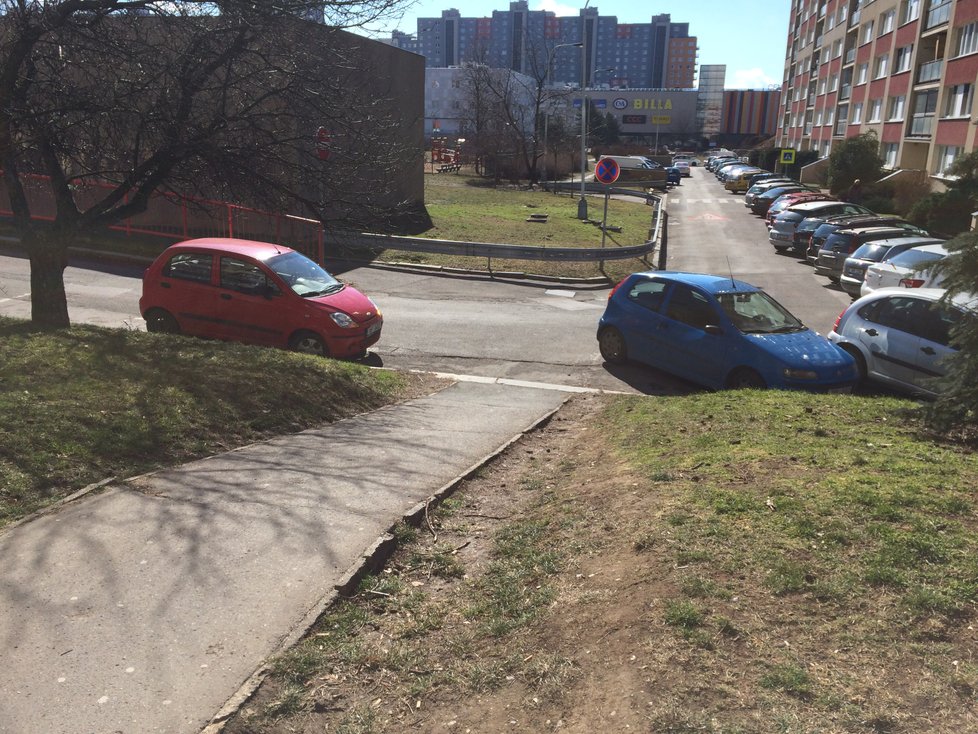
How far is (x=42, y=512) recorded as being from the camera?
17.9 ft

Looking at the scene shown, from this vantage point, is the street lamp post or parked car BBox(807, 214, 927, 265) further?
the street lamp post

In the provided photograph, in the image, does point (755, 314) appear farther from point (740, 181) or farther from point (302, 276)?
point (740, 181)

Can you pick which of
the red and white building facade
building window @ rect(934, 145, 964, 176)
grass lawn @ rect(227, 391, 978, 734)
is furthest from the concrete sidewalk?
building window @ rect(934, 145, 964, 176)

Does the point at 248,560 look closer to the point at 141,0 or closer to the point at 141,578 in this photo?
the point at 141,578

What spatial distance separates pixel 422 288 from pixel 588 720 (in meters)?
16.6

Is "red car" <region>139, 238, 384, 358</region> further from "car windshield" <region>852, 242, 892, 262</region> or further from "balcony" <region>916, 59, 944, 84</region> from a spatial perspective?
"balcony" <region>916, 59, 944, 84</region>

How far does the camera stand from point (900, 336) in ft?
35.4

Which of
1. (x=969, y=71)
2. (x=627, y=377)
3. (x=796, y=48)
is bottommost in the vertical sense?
(x=627, y=377)

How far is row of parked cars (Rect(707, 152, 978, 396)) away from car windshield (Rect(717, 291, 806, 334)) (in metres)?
1.01

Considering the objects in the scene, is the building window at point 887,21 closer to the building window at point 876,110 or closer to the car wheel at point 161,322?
the building window at point 876,110

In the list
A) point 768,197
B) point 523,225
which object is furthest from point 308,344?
point 768,197

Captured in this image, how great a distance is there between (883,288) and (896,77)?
35937mm

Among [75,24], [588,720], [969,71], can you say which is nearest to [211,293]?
[75,24]

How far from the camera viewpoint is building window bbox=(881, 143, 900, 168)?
4228cm
